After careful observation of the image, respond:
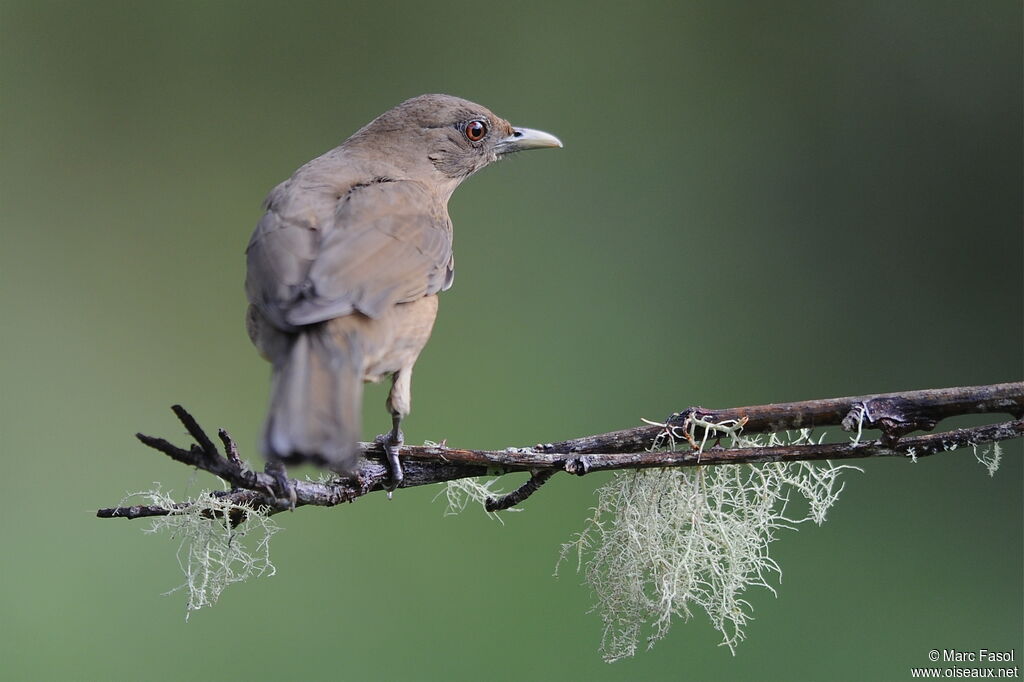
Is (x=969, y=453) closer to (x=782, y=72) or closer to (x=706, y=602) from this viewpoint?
(x=782, y=72)

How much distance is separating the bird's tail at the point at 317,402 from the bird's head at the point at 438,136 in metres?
1.35

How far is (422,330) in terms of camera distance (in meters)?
2.65

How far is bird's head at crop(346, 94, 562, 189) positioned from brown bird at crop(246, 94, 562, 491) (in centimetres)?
15

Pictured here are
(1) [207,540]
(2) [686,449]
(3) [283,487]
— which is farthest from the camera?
(1) [207,540]

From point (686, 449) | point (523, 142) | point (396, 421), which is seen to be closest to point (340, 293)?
point (396, 421)

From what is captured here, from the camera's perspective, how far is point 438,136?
3.63 m

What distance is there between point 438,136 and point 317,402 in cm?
180

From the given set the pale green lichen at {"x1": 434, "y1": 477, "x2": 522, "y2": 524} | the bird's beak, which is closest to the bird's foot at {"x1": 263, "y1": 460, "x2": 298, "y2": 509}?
the pale green lichen at {"x1": 434, "y1": 477, "x2": 522, "y2": 524}

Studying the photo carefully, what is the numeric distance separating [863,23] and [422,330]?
3.80 m

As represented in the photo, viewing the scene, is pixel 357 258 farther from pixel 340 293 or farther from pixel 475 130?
pixel 475 130

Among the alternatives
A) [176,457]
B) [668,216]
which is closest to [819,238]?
[668,216]

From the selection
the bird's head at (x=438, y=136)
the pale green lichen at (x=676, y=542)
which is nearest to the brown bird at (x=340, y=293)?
the bird's head at (x=438, y=136)

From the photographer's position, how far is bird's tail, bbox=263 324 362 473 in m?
1.87

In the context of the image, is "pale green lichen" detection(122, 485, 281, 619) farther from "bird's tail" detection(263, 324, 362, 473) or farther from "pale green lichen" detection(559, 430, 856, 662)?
"pale green lichen" detection(559, 430, 856, 662)
